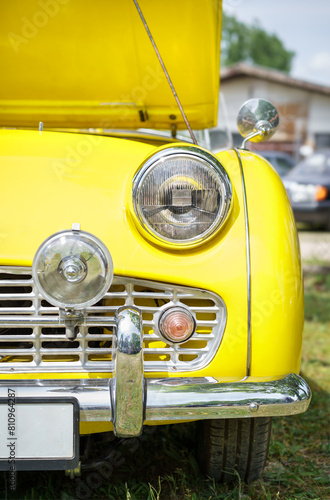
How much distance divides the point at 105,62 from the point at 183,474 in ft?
5.23

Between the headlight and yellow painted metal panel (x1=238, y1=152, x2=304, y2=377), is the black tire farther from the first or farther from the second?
the headlight

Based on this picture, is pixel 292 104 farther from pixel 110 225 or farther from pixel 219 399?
pixel 219 399

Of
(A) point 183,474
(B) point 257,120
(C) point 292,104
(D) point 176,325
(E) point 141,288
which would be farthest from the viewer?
(C) point 292,104

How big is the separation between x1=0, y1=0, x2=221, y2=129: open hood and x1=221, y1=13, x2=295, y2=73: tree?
54094mm

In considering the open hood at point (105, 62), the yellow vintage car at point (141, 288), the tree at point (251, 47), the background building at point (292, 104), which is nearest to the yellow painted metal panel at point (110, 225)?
the yellow vintage car at point (141, 288)

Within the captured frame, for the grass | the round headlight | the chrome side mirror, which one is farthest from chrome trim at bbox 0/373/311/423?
the chrome side mirror

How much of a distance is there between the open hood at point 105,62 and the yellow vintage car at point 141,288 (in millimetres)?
11

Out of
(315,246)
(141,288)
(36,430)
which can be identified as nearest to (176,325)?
(141,288)

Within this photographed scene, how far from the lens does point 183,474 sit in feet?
6.58

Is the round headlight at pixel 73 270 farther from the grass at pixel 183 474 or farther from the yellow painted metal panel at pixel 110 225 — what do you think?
the grass at pixel 183 474

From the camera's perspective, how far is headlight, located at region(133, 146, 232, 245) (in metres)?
1.68

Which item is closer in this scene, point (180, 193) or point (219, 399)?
point (219, 399)

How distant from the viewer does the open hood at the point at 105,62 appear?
7.01 feet

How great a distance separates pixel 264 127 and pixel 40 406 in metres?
1.34
